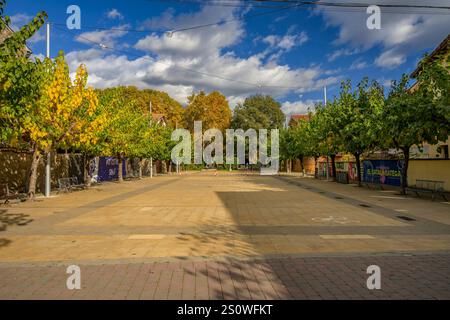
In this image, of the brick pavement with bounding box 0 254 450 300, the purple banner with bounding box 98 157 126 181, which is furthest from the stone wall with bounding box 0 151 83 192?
the brick pavement with bounding box 0 254 450 300

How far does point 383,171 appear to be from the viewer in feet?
93.5

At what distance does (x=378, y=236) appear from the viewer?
9.62 m

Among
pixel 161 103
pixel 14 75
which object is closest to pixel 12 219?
pixel 14 75

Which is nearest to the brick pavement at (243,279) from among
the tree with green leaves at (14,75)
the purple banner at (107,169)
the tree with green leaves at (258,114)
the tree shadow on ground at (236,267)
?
the tree shadow on ground at (236,267)

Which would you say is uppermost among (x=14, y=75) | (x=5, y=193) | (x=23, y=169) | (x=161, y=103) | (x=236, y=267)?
(x=161, y=103)

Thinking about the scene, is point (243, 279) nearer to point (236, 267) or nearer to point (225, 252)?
point (236, 267)

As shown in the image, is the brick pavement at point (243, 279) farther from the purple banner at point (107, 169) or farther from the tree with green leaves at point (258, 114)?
the tree with green leaves at point (258, 114)

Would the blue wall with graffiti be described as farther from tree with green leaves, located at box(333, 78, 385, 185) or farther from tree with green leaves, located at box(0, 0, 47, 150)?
tree with green leaves, located at box(0, 0, 47, 150)

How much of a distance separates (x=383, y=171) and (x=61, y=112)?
876 inches
